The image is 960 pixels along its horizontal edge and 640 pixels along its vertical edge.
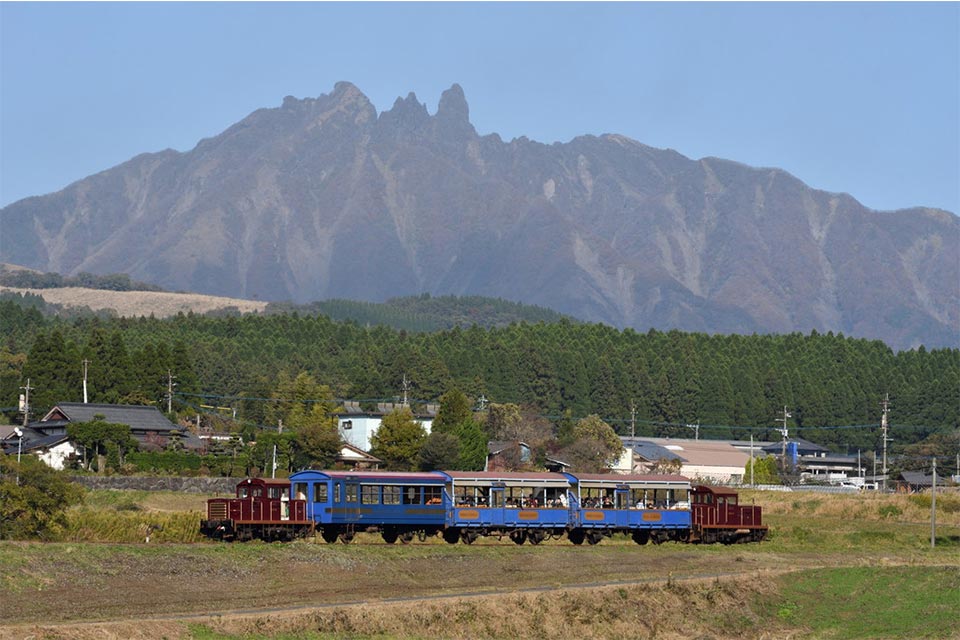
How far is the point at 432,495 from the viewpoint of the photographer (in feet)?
193

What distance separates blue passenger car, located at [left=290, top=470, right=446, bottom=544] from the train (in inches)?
1.6

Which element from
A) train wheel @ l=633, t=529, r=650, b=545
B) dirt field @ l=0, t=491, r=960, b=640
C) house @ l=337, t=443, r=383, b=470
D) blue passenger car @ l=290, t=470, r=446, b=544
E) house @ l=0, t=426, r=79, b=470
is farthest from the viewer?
house @ l=337, t=443, r=383, b=470

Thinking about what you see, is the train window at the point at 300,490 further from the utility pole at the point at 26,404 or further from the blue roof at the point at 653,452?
the blue roof at the point at 653,452

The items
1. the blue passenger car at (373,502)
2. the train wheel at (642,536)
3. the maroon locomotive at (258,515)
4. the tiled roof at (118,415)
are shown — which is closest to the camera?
the maroon locomotive at (258,515)

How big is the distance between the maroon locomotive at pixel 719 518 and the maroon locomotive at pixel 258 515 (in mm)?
18715

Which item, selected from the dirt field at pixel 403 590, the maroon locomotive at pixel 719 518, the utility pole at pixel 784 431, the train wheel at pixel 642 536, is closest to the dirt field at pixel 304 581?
the dirt field at pixel 403 590

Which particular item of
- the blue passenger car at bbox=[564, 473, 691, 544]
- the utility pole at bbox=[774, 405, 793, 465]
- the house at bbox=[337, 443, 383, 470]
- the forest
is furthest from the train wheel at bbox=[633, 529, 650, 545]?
the utility pole at bbox=[774, 405, 793, 465]

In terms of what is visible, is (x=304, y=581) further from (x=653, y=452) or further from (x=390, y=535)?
(x=653, y=452)

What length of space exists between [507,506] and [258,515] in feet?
36.2

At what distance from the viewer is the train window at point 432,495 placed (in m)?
58.8

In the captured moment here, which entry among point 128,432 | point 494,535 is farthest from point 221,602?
point 128,432

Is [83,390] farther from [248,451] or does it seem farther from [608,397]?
[608,397]

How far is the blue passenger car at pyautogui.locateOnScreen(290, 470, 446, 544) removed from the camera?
57.0 meters

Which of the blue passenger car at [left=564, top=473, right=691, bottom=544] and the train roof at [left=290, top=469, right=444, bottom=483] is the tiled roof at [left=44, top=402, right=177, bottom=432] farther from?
the blue passenger car at [left=564, top=473, right=691, bottom=544]
